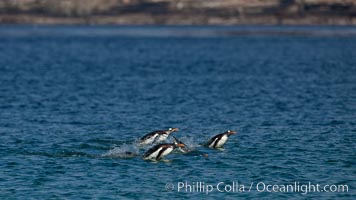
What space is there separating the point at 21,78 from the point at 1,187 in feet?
131

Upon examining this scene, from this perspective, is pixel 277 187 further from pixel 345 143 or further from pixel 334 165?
pixel 345 143

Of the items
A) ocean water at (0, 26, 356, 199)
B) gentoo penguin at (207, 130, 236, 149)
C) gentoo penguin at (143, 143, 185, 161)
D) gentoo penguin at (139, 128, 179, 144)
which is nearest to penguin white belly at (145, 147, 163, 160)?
gentoo penguin at (143, 143, 185, 161)

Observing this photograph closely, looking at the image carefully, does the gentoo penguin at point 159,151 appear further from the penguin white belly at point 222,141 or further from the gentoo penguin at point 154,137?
the penguin white belly at point 222,141

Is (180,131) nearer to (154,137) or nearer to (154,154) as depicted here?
(154,137)

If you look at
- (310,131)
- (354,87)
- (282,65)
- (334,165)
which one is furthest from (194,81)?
(334,165)

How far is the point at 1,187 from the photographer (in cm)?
2641

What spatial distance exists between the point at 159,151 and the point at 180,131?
679 centimetres

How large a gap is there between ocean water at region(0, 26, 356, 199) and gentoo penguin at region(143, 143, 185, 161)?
1.06 feet

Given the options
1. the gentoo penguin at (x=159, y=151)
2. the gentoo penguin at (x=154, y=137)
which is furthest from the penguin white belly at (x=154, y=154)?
the gentoo penguin at (x=154, y=137)

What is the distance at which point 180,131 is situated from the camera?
36.7 m

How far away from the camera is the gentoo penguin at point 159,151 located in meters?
29.9

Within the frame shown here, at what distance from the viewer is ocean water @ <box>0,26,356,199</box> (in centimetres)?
2686

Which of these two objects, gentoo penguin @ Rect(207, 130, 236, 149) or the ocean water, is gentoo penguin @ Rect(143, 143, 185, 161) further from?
gentoo penguin @ Rect(207, 130, 236, 149)

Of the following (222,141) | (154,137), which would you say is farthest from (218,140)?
(154,137)
